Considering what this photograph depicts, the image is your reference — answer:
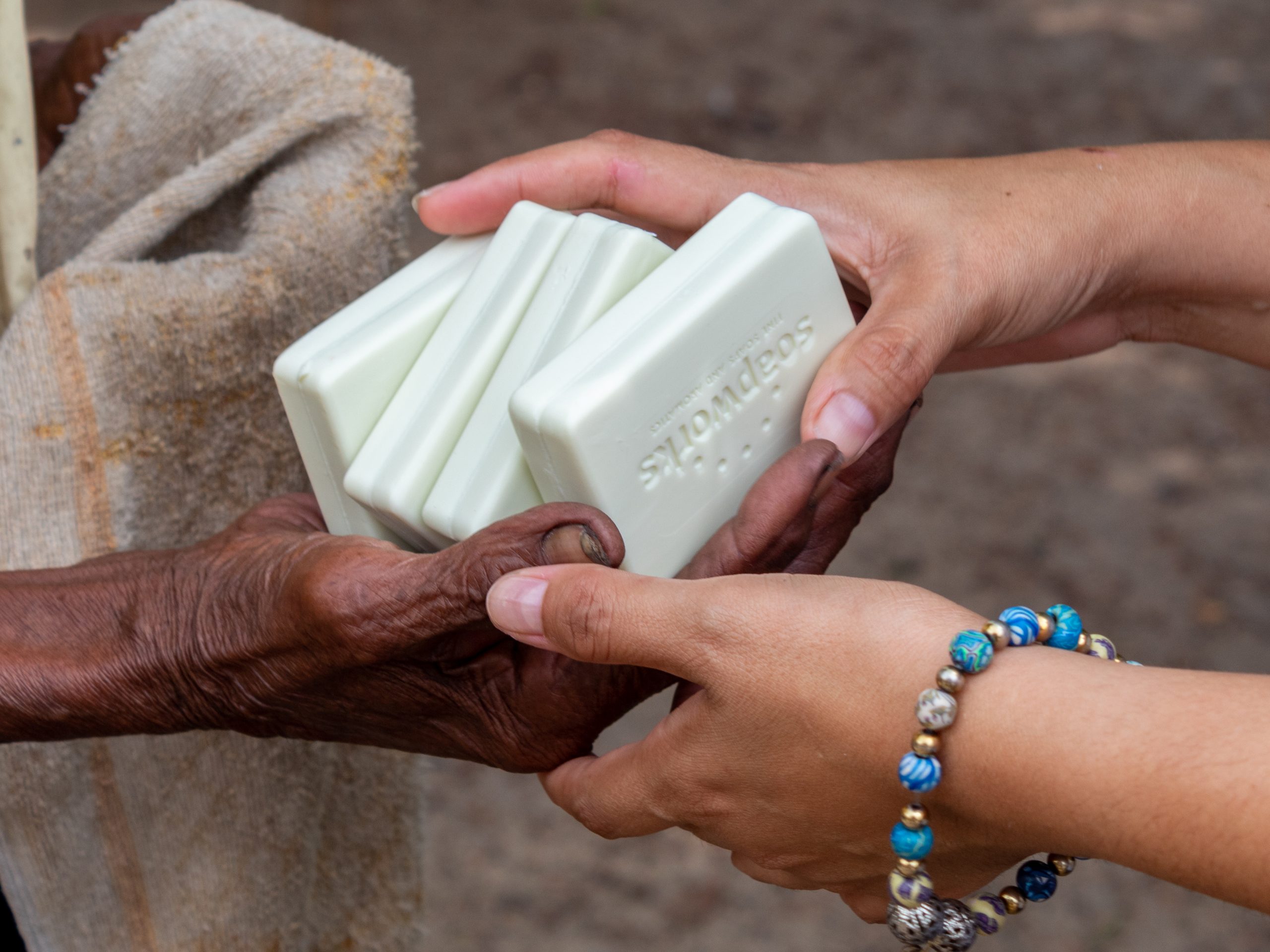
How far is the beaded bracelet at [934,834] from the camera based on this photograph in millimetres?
778

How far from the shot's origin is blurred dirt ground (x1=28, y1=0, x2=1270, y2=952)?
234cm

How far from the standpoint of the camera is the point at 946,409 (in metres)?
3.19

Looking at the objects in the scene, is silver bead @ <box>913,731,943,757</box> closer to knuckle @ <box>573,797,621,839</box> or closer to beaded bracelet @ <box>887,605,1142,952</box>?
beaded bracelet @ <box>887,605,1142,952</box>

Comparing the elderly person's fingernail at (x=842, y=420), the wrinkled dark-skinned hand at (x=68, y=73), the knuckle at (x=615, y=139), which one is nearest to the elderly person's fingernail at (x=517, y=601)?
the elderly person's fingernail at (x=842, y=420)

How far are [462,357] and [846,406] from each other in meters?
0.34

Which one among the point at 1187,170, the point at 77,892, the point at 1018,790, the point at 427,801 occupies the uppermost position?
the point at 1187,170

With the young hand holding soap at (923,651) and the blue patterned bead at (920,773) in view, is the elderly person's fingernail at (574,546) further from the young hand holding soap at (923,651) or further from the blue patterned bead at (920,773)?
the blue patterned bead at (920,773)

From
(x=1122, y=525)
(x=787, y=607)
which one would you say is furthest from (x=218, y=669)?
(x=1122, y=525)

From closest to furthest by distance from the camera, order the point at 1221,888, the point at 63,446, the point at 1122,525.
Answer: the point at 1221,888
the point at 63,446
the point at 1122,525

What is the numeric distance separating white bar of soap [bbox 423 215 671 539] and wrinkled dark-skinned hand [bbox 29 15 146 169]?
2.43 feet

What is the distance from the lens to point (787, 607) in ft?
2.78

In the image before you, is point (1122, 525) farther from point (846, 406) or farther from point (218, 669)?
point (218, 669)

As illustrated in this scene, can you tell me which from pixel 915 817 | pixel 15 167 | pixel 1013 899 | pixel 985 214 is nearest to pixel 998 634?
pixel 915 817

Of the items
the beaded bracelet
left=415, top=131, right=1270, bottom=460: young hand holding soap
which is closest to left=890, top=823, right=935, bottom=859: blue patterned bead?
the beaded bracelet
